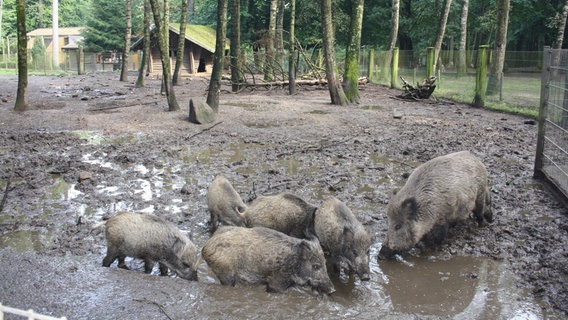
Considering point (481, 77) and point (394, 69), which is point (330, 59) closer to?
point (481, 77)

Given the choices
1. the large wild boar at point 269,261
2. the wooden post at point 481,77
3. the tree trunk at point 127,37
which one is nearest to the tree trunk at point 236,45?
the wooden post at point 481,77

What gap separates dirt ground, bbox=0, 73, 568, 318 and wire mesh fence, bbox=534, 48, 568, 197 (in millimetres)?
258

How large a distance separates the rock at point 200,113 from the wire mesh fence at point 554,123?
7609 millimetres

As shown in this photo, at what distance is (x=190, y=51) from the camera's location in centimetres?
3572

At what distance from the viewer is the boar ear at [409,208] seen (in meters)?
5.06

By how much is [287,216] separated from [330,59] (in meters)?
11.9

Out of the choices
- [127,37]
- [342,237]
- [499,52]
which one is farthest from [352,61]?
[127,37]

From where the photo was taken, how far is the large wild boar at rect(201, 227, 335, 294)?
4227 mm

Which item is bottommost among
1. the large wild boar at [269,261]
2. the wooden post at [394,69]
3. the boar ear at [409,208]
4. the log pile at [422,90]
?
the large wild boar at [269,261]

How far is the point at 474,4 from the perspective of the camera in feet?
127

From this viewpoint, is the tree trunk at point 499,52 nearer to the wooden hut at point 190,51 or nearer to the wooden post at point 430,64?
the wooden post at point 430,64

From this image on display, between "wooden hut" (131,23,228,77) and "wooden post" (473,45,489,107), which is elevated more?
"wooden hut" (131,23,228,77)

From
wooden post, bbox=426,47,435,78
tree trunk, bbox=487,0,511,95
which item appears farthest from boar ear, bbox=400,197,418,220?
wooden post, bbox=426,47,435,78

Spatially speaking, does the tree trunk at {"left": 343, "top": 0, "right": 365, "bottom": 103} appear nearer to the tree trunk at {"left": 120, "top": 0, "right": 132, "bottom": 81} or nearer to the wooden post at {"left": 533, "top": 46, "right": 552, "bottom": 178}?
the wooden post at {"left": 533, "top": 46, "right": 552, "bottom": 178}
